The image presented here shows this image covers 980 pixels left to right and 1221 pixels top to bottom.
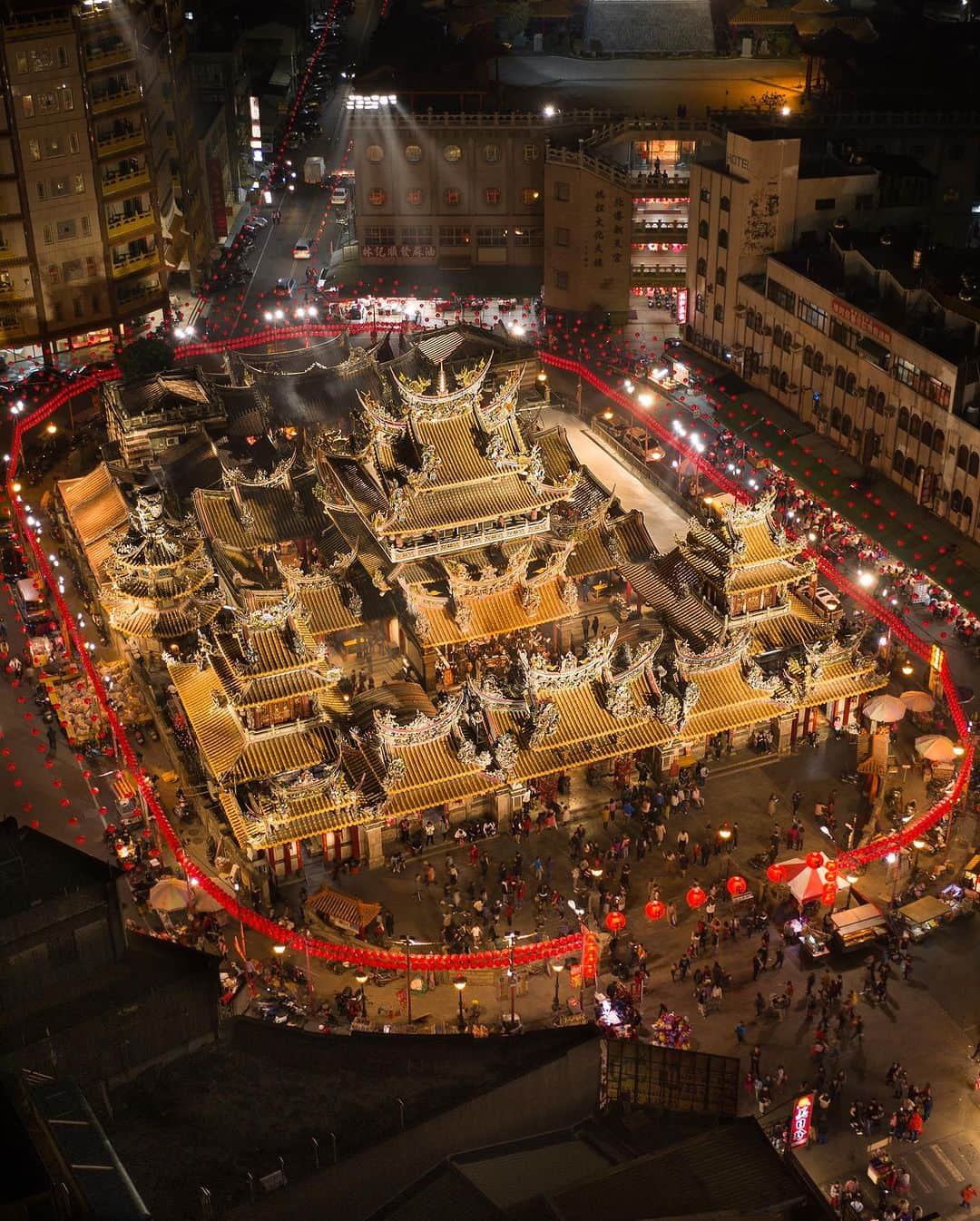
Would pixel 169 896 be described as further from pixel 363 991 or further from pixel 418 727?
pixel 418 727

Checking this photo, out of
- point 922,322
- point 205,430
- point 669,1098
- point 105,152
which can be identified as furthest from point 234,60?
point 669,1098

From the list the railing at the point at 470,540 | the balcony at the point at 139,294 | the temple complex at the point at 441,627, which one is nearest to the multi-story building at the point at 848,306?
the temple complex at the point at 441,627

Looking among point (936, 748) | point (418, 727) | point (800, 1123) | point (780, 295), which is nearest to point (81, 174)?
point (780, 295)

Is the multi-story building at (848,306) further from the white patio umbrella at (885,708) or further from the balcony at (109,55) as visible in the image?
the balcony at (109,55)

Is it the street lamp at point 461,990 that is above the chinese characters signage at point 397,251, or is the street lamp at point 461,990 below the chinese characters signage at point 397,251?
below

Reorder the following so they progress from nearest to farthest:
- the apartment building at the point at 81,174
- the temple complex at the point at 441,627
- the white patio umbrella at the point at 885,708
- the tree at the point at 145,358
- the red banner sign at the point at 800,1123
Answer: the red banner sign at the point at 800,1123 → the temple complex at the point at 441,627 → the white patio umbrella at the point at 885,708 → the tree at the point at 145,358 → the apartment building at the point at 81,174

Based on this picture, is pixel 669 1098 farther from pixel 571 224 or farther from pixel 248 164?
pixel 248 164
